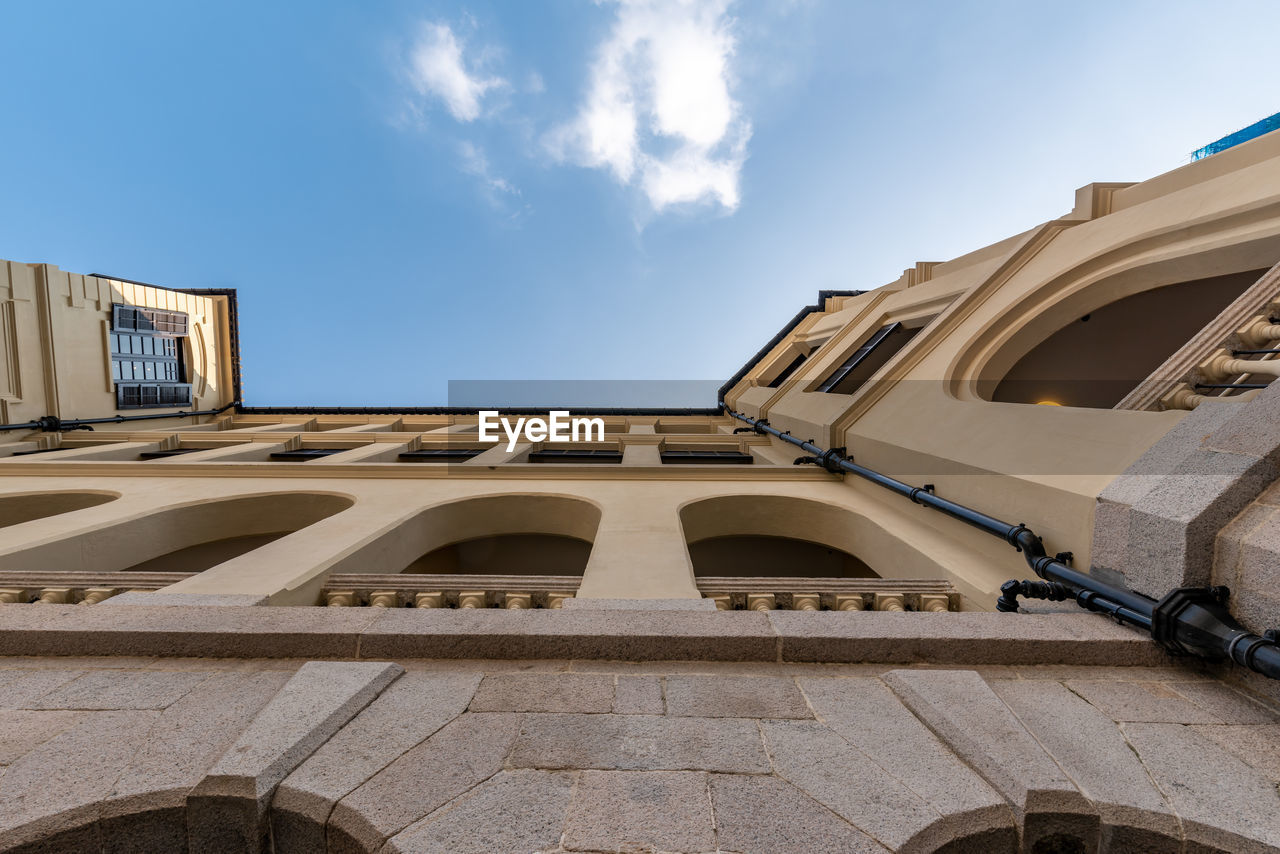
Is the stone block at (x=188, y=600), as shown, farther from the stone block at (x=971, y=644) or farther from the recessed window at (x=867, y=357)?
the recessed window at (x=867, y=357)

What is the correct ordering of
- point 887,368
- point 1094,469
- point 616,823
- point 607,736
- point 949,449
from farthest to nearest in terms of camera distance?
1. point 887,368
2. point 949,449
3. point 1094,469
4. point 607,736
5. point 616,823

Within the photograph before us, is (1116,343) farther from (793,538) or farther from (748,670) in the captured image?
(748,670)

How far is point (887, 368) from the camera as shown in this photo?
923 cm

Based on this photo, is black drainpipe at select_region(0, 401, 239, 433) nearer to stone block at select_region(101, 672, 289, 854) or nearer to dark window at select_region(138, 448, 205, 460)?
dark window at select_region(138, 448, 205, 460)

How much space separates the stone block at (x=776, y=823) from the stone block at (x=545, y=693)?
85cm

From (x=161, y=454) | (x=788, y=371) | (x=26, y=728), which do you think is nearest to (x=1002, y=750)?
(x=26, y=728)

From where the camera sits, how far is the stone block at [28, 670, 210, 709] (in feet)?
8.83

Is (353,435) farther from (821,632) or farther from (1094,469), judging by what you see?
(1094,469)

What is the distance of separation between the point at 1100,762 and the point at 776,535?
20.4 feet

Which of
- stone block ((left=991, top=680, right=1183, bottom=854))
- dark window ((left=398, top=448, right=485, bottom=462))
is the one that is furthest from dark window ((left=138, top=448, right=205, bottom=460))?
stone block ((left=991, top=680, right=1183, bottom=854))

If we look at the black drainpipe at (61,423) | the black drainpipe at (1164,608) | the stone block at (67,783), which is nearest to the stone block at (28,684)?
the stone block at (67,783)

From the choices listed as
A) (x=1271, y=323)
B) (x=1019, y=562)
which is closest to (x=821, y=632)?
(x=1019, y=562)

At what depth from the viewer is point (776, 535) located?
850 cm

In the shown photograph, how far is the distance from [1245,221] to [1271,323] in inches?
83.6
